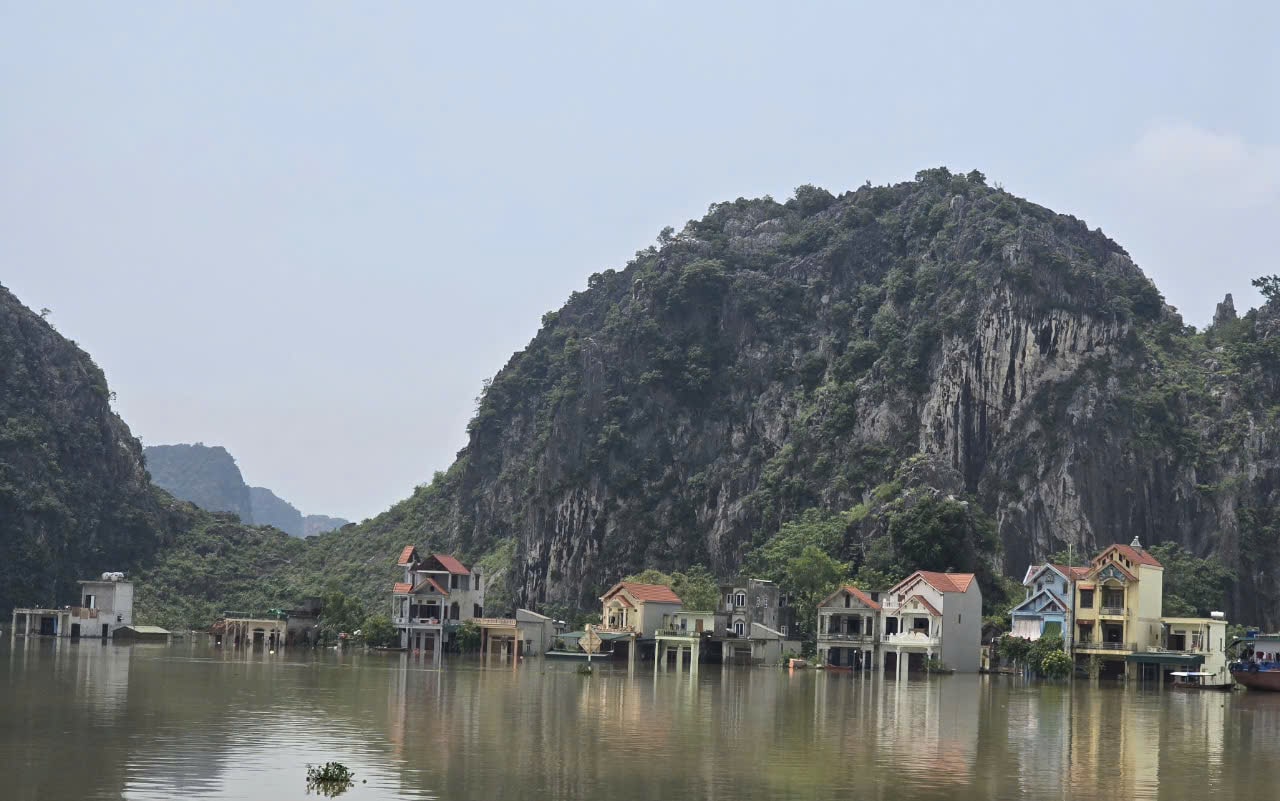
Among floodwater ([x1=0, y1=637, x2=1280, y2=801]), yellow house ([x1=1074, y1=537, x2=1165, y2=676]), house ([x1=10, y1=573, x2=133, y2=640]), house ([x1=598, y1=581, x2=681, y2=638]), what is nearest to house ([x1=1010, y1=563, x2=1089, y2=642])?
yellow house ([x1=1074, y1=537, x2=1165, y2=676])

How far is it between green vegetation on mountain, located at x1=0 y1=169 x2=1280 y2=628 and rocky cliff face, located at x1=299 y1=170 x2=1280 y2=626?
0.92 feet

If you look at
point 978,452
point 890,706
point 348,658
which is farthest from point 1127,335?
point 890,706

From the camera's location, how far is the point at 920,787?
31.6 metres

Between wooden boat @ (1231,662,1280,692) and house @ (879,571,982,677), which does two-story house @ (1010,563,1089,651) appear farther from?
wooden boat @ (1231,662,1280,692)

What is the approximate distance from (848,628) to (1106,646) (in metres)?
15.0

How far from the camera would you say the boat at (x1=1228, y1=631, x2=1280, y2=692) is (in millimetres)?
74188

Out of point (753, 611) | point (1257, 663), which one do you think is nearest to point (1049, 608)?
point (1257, 663)

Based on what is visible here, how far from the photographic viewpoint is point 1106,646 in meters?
89.3

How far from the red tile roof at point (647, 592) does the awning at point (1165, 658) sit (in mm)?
30705

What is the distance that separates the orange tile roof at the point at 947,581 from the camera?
3509 inches

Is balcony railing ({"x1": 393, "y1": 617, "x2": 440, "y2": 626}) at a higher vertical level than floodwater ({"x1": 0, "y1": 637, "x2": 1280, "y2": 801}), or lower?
lower

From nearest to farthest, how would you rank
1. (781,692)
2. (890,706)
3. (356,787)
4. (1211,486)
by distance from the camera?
1. (356,787)
2. (890,706)
3. (781,692)
4. (1211,486)

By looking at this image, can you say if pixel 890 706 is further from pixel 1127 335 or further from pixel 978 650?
pixel 1127 335

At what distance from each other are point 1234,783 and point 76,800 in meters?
24.0
